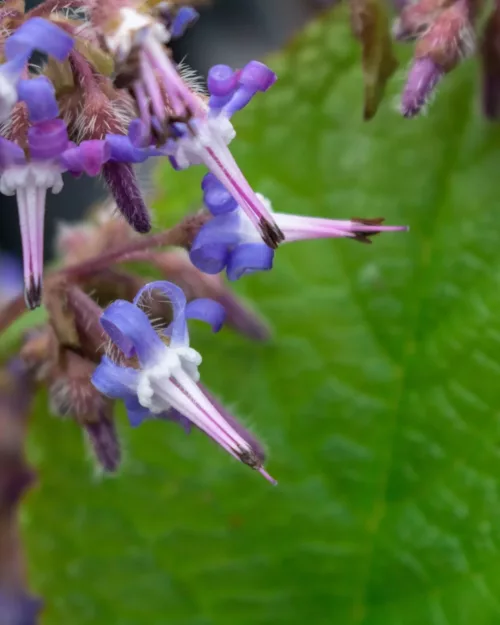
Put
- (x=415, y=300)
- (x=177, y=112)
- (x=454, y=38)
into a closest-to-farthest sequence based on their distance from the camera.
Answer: (x=177, y=112) < (x=454, y=38) < (x=415, y=300)

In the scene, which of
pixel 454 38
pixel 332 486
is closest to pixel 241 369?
pixel 332 486

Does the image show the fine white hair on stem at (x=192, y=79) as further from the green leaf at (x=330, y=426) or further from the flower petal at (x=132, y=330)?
the green leaf at (x=330, y=426)

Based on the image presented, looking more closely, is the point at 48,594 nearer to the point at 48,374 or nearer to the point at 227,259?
the point at 48,374

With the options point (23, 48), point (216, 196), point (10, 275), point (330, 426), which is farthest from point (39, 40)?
point (10, 275)

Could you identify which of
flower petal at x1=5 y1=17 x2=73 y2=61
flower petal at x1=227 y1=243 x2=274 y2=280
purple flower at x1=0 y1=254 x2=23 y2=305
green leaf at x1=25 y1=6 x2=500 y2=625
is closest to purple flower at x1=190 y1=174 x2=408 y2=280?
flower petal at x1=227 y1=243 x2=274 y2=280

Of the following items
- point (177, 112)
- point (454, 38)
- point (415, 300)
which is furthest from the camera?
point (415, 300)

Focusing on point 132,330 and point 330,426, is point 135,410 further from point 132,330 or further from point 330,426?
point 330,426

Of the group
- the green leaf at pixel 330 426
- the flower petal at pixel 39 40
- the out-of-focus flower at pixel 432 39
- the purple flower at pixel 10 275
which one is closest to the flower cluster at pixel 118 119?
the flower petal at pixel 39 40
